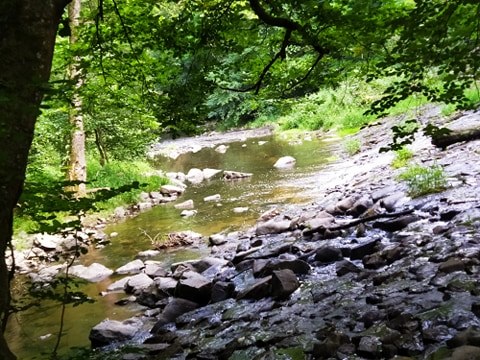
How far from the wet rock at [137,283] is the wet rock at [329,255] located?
2.73 m

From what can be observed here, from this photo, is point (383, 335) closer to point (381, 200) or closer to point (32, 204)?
point (32, 204)

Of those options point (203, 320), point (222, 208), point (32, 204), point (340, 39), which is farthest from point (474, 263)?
point (222, 208)

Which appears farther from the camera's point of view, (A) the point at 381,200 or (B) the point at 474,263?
(A) the point at 381,200

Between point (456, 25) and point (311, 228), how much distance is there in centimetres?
427

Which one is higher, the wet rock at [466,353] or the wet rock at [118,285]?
the wet rock at [466,353]

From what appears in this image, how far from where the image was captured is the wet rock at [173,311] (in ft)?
18.9

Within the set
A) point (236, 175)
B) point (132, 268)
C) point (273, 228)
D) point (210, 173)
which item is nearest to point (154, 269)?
point (132, 268)

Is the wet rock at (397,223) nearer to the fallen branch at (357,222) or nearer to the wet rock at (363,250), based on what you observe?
the fallen branch at (357,222)

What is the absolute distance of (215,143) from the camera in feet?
90.4

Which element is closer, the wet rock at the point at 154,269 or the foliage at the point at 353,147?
the wet rock at the point at 154,269

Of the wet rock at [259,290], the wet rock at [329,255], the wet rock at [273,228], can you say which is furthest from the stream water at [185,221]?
the wet rock at [329,255]

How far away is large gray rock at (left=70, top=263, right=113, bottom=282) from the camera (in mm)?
8133

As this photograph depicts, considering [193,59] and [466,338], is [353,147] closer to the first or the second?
[193,59]

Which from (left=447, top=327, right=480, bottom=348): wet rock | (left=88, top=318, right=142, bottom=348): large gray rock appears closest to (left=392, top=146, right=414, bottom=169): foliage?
(left=88, top=318, right=142, bottom=348): large gray rock
